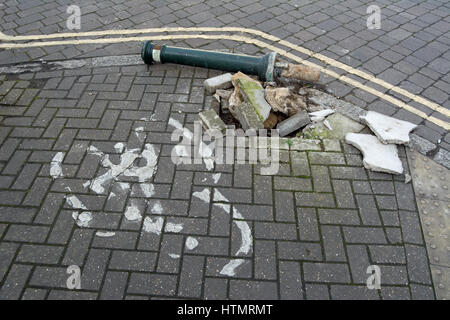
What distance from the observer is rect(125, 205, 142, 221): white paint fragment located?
3.18 meters

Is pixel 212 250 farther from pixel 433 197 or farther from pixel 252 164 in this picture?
pixel 433 197

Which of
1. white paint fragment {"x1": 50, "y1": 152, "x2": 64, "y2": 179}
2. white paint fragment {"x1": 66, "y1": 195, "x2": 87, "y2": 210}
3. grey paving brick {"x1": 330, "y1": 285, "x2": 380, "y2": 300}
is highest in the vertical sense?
white paint fragment {"x1": 50, "y1": 152, "x2": 64, "y2": 179}

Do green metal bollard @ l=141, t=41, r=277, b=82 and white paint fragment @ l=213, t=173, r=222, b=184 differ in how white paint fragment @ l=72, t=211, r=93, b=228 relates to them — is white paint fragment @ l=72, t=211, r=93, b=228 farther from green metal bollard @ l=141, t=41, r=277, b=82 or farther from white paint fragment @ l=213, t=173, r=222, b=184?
green metal bollard @ l=141, t=41, r=277, b=82

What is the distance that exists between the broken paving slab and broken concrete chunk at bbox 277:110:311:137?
0.09 metres

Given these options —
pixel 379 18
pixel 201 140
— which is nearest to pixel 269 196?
pixel 201 140

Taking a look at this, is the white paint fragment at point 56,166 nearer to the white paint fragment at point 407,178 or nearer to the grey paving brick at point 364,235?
the grey paving brick at point 364,235

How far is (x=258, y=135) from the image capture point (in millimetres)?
3910

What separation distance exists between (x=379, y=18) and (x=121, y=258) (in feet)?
18.6

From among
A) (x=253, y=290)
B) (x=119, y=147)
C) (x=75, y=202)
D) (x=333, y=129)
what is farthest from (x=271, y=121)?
(x=75, y=202)

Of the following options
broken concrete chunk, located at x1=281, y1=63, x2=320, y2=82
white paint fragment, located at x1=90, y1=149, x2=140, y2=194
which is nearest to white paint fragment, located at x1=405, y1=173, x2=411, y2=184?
→ broken concrete chunk, located at x1=281, y1=63, x2=320, y2=82

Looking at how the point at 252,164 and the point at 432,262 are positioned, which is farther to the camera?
the point at 252,164

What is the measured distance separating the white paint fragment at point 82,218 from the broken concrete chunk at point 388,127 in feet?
10.3
